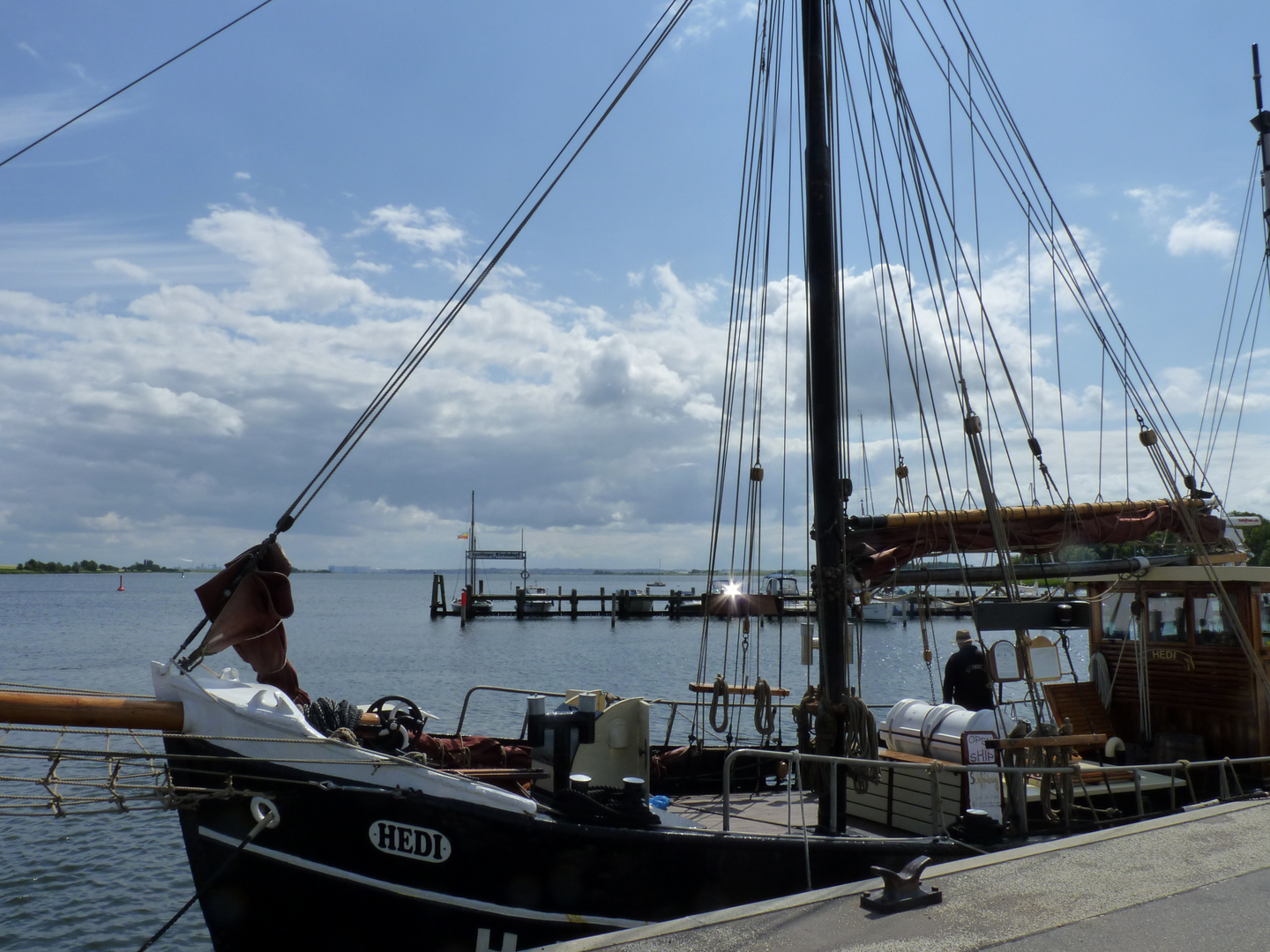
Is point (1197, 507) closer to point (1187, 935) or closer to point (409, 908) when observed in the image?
point (1187, 935)

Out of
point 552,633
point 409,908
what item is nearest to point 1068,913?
point 409,908

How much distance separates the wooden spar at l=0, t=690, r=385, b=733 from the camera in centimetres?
586

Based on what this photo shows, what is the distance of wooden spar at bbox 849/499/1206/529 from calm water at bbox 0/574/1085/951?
362cm

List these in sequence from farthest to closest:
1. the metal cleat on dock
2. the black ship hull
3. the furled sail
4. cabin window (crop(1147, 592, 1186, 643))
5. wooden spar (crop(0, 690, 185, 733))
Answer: cabin window (crop(1147, 592, 1186, 643))
the furled sail
the black ship hull
wooden spar (crop(0, 690, 185, 733))
the metal cleat on dock

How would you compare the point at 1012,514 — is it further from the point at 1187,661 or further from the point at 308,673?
the point at 308,673

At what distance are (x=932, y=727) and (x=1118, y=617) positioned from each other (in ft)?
13.0

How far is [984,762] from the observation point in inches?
319

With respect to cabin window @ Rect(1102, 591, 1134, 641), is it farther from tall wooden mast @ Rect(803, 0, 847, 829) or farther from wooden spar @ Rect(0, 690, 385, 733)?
wooden spar @ Rect(0, 690, 385, 733)

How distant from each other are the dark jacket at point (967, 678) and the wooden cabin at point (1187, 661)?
5.04ft

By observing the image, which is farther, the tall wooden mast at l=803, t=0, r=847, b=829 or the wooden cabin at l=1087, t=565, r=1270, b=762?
the wooden cabin at l=1087, t=565, r=1270, b=762

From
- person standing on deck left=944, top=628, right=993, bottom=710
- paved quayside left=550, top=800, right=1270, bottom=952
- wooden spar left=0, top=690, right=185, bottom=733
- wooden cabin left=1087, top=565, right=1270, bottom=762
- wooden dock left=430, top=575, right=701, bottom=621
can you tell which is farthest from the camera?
wooden dock left=430, top=575, right=701, bottom=621

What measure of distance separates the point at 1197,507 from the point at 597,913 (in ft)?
27.3

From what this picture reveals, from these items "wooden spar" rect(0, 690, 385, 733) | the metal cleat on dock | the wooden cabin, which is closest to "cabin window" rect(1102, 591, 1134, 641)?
the wooden cabin

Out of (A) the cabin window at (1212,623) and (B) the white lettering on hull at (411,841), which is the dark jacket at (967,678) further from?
(B) the white lettering on hull at (411,841)
